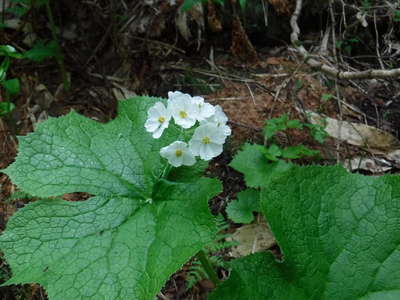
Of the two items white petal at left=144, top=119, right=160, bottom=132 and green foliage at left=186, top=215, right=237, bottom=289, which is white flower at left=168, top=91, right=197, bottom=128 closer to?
white petal at left=144, top=119, right=160, bottom=132

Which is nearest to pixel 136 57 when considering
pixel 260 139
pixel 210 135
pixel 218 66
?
pixel 218 66

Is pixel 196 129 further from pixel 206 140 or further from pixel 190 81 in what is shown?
pixel 190 81

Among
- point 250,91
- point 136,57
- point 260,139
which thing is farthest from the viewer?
point 136,57

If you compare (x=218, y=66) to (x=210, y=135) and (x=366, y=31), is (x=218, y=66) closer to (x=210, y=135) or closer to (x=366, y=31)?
(x=366, y=31)

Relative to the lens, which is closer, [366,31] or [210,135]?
[210,135]

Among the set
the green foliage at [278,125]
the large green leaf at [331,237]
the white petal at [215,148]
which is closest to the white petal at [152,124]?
the white petal at [215,148]

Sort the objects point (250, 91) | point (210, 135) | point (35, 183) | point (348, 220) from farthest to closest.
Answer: point (250, 91) → point (35, 183) → point (210, 135) → point (348, 220)

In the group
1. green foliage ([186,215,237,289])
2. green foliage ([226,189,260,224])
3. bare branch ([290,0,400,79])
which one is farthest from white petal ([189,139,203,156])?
bare branch ([290,0,400,79])
